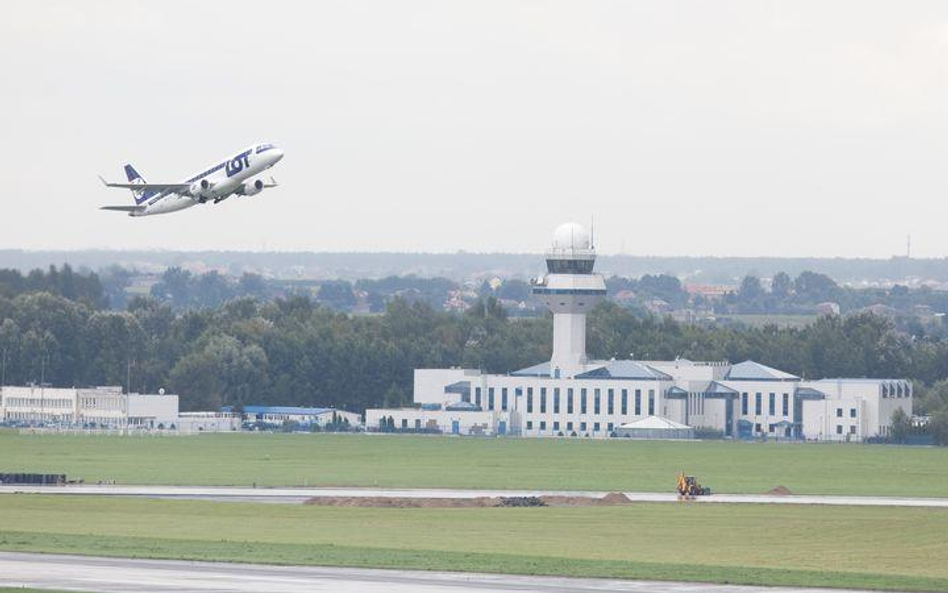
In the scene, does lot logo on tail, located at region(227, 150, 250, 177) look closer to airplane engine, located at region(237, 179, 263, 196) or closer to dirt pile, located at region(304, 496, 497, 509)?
airplane engine, located at region(237, 179, 263, 196)

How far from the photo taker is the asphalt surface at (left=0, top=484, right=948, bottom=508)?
148 metres

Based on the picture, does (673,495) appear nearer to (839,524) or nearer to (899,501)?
(899,501)

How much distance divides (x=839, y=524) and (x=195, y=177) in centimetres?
4300

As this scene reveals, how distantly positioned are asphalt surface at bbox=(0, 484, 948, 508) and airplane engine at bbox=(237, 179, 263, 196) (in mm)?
17409

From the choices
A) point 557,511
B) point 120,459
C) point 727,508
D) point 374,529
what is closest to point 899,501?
point 727,508

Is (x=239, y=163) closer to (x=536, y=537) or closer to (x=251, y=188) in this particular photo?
(x=251, y=188)

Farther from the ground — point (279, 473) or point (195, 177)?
point (195, 177)

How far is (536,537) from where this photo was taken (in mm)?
121438

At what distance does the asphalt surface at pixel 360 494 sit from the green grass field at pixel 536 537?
4.65m

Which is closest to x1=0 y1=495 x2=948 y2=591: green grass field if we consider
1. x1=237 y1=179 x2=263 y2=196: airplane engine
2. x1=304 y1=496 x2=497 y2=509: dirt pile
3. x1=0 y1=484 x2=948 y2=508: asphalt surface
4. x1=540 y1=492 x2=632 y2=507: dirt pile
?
x1=304 y1=496 x2=497 y2=509: dirt pile

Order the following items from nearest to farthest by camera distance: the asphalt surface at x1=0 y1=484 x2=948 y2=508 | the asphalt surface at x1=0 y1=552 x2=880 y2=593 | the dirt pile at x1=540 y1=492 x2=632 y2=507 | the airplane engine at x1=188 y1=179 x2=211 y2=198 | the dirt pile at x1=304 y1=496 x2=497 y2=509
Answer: the asphalt surface at x1=0 y1=552 x2=880 y2=593 → the dirt pile at x1=304 y1=496 x2=497 y2=509 → the dirt pile at x1=540 y1=492 x2=632 y2=507 → the airplane engine at x1=188 y1=179 x2=211 y2=198 → the asphalt surface at x1=0 y1=484 x2=948 y2=508

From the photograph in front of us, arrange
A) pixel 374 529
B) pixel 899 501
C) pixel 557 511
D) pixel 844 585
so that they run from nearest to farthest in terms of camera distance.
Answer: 1. pixel 844 585
2. pixel 374 529
3. pixel 557 511
4. pixel 899 501

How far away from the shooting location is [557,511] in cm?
13900

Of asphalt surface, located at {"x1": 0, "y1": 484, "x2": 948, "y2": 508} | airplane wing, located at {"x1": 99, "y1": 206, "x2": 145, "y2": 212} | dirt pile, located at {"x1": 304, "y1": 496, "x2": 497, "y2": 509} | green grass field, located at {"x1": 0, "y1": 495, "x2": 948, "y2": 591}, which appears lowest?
asphalt surface, located at {"x1": 0, "y1": 484, "x2": 948, "y2": 508}
